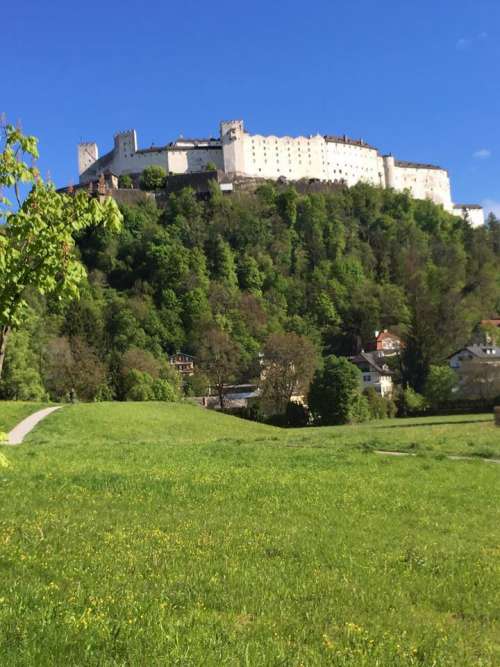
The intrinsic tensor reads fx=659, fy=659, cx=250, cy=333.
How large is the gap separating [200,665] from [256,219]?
128956 millimetres

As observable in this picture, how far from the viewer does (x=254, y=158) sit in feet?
491

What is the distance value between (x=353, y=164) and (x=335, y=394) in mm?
112749

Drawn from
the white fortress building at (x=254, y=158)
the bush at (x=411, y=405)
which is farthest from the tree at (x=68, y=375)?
the white fortress building at (x=254, y=158)

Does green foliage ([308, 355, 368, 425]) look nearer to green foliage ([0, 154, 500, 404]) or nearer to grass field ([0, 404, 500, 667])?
green foliage ([0, 154, 500, 404])

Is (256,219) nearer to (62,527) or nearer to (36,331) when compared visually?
(36,331)

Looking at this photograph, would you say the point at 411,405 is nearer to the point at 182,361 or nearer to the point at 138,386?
the point at 138,386

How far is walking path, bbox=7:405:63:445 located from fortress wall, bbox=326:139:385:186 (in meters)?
132

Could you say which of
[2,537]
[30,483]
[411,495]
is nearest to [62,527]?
[2,537]

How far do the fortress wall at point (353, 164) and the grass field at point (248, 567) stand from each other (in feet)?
486

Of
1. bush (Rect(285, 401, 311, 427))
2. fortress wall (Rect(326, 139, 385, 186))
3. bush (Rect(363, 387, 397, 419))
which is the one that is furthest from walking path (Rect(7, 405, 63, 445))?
fortress wall (Rect(326, 139, 385, 186))

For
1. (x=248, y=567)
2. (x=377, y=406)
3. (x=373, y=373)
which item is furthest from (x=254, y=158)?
(x=248, y=567)

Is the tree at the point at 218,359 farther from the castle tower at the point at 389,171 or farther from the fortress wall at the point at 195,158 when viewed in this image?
the castle tower at the point at 389,171

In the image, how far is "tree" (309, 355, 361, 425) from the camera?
57.4 metres

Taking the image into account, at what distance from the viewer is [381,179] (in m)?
165
